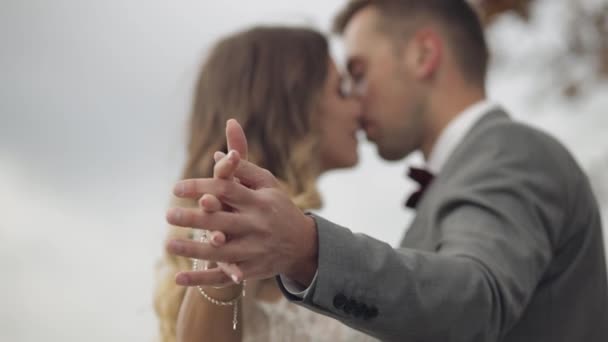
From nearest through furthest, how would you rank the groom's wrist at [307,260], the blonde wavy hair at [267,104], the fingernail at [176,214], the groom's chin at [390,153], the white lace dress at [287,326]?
the fingernail at [176,214] < the groom's wrist at [307,260] < the white lace dress at [287,326] < the blonde wavy hair at [267,104] < the groom's chin at [390,153]

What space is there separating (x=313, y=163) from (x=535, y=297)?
52 cm

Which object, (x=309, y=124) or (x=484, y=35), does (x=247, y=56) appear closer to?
(x=309, y=124)

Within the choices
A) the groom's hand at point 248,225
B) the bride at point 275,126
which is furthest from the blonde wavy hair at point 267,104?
the groom's hand at point 248,225

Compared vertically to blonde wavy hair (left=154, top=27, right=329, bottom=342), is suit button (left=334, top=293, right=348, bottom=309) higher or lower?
lower

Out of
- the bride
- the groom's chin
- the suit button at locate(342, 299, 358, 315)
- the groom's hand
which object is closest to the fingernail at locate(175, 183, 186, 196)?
the groom's hand

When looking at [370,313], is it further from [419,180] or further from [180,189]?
[419,180]

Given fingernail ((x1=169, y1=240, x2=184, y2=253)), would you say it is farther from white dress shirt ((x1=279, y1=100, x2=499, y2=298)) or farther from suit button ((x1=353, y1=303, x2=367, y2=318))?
white dress shirt ((x1=279, y1=100, x2=499, y2=298))

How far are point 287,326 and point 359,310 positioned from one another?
656 mm

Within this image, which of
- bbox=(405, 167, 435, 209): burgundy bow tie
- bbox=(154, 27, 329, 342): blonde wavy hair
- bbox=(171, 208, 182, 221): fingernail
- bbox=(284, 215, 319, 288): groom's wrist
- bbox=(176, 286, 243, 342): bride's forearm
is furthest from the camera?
bbox=(405, 167, 435, 209): burgundy bow tie

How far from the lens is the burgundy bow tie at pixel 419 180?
186 cm

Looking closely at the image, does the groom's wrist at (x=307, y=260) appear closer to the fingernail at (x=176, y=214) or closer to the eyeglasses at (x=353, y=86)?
the fingernail at (x=176, y=214)

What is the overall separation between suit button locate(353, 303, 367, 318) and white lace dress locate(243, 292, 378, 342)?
0.61 metres

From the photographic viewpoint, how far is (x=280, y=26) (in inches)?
74.6

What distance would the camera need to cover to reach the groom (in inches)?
33.1
